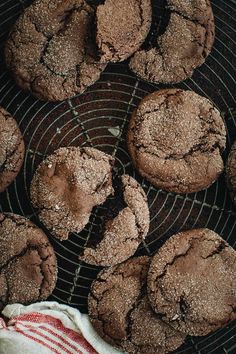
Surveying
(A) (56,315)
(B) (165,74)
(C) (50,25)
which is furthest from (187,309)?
(C) (50,25)

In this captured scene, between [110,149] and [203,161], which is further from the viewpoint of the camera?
[110,149]

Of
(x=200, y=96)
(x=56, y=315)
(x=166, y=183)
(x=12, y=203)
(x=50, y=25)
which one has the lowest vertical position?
(x=56, y=315)

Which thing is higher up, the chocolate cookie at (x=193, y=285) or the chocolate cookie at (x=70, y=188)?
the chocolate cookie at (x=70, y=188)

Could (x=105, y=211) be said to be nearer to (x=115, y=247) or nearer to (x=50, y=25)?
(x=115, y=247)

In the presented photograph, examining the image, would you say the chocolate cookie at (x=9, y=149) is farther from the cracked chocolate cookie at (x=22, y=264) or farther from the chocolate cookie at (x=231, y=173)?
the chocolate cookie at (x=231, y=173)

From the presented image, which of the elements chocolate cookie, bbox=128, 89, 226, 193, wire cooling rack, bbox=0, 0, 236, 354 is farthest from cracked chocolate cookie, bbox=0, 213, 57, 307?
chocolate cookie, bbox=128, 89, 226, 193

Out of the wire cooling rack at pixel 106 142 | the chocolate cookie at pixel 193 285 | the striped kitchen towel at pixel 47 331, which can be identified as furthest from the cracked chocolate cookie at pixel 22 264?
the chocolate cookie at pixel 193 285

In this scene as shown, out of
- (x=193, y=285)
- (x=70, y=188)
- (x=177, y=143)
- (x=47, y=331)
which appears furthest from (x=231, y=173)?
(x=47, y=331)
